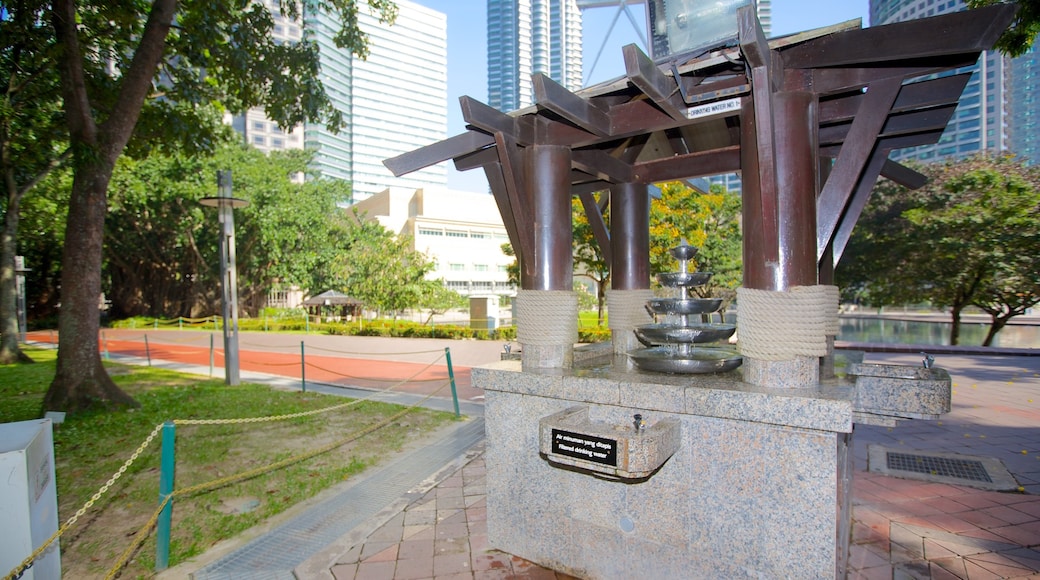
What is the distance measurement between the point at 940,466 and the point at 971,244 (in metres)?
11.1

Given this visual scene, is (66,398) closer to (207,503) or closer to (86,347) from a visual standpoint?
(86,347)

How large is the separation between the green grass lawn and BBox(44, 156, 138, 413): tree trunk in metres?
0.46

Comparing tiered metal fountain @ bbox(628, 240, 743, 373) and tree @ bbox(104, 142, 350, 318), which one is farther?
tree @ bbox(104, 142, 350, 318)

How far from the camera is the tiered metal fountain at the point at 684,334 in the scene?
337 cm

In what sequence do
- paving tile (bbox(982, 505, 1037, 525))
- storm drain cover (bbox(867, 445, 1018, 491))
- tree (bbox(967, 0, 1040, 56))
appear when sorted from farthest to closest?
tree (bbox(967, 0, 1040, 56)), storm drain cover (bbox(867, 445, 1018, 491)), paving tile (bbox(982, 505, 1037, 525))

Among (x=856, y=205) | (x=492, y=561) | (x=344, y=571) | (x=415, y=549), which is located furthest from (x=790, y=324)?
(x=344, y=571)

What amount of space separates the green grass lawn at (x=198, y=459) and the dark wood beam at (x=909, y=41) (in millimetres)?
5080

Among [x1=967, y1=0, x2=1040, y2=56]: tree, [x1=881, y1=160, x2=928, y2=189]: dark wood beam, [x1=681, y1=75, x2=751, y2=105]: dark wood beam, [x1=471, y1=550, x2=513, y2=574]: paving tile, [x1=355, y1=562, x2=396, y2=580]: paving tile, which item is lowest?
[x1=355, y1=562, x2=396, y2=580]: paving tile

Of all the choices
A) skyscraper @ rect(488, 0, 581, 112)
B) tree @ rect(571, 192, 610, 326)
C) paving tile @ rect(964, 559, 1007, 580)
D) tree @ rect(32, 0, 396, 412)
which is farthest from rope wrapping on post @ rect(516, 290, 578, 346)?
tree @ rect(571, 192, 610, 326)

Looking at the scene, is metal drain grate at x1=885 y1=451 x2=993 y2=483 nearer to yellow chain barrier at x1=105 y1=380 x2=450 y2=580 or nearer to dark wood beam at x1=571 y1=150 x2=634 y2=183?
dark wood beam at x1=571 y1=150 x2=634 y2=183

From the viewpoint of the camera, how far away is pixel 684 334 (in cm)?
342

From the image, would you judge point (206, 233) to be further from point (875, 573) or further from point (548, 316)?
point (875, 573)

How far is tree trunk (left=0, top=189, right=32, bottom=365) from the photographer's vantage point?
13.3 meters

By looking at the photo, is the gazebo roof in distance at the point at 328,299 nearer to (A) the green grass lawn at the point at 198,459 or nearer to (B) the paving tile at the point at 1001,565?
(A) the green grass lawn at the point at 198,459
